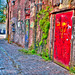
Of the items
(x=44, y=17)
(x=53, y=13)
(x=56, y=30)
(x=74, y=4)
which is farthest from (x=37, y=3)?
(x=74, y=4)

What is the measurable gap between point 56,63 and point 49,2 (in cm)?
335

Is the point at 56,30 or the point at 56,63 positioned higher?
the point at 56,30

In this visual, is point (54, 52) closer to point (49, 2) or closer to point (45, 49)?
point (45, 49)

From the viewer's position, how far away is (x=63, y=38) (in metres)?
6.65

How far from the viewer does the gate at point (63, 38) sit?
20.3ft

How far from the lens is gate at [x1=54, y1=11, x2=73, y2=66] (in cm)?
619

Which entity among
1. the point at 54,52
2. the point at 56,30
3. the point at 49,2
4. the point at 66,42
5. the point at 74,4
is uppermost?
the point at 49,2

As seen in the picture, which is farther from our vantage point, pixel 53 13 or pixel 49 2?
pixel 49 2

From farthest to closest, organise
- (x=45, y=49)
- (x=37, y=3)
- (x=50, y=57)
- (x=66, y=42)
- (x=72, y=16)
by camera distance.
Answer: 1. (x=37, y=3)
2. (x=45, y=49)
3. (x=50, y=57)
4. (x=66, y=42)
5. (x=72, y=16)

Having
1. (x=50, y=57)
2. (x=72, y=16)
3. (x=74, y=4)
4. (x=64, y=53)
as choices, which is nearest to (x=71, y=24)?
(x=72, y=16)

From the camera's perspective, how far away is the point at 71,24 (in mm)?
5988

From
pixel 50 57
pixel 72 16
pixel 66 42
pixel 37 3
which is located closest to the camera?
pixel 72 16

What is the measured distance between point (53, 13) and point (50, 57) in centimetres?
232

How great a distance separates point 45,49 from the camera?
863 cm
